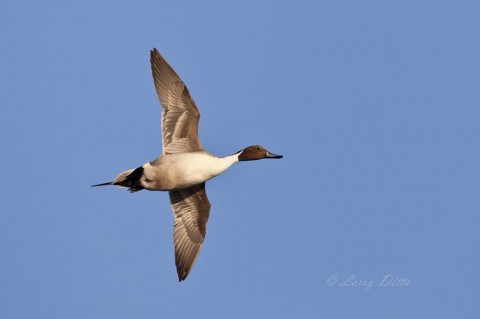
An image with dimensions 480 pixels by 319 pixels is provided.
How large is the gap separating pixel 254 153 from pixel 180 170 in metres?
1.17

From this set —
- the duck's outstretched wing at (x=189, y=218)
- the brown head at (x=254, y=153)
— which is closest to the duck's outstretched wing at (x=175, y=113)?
the brown head at (x=254, y=153)

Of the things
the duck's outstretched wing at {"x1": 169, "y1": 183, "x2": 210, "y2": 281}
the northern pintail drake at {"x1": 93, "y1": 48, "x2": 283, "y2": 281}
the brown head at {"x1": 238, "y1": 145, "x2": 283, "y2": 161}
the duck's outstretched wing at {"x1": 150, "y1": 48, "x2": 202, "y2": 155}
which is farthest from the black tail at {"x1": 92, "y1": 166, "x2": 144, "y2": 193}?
the brown head at {"x1": 238, "y1": 145, "x2": 283, "y2": 161}

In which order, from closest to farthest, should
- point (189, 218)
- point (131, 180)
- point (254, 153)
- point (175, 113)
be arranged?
point (131, 180) → point (175, 113) → point (254, 153) → point (189, 218)

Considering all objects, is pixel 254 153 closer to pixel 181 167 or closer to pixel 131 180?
pixel 181 167

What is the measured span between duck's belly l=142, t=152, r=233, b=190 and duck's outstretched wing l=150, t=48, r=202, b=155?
19 centimetres

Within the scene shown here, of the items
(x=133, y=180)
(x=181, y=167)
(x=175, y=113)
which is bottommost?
(x=133, y=180)

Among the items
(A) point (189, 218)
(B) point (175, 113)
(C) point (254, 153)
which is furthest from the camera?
(A) point (189, 218)

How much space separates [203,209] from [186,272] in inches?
35.5

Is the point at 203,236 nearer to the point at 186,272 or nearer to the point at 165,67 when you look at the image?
the point at 186,272

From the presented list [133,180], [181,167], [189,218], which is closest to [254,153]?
[181,167]

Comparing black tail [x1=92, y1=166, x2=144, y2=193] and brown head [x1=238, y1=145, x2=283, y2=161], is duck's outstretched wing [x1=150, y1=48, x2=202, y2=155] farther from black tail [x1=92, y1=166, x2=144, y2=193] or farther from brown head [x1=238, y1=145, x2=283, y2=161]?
brown head [x1=238, y1=145, x2=283, y2=161]

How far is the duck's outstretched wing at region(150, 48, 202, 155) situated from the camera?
10.3 meters

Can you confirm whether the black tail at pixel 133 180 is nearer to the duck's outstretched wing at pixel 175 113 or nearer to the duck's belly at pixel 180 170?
the duck's belly at pixel 180 170

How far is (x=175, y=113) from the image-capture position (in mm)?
10391
